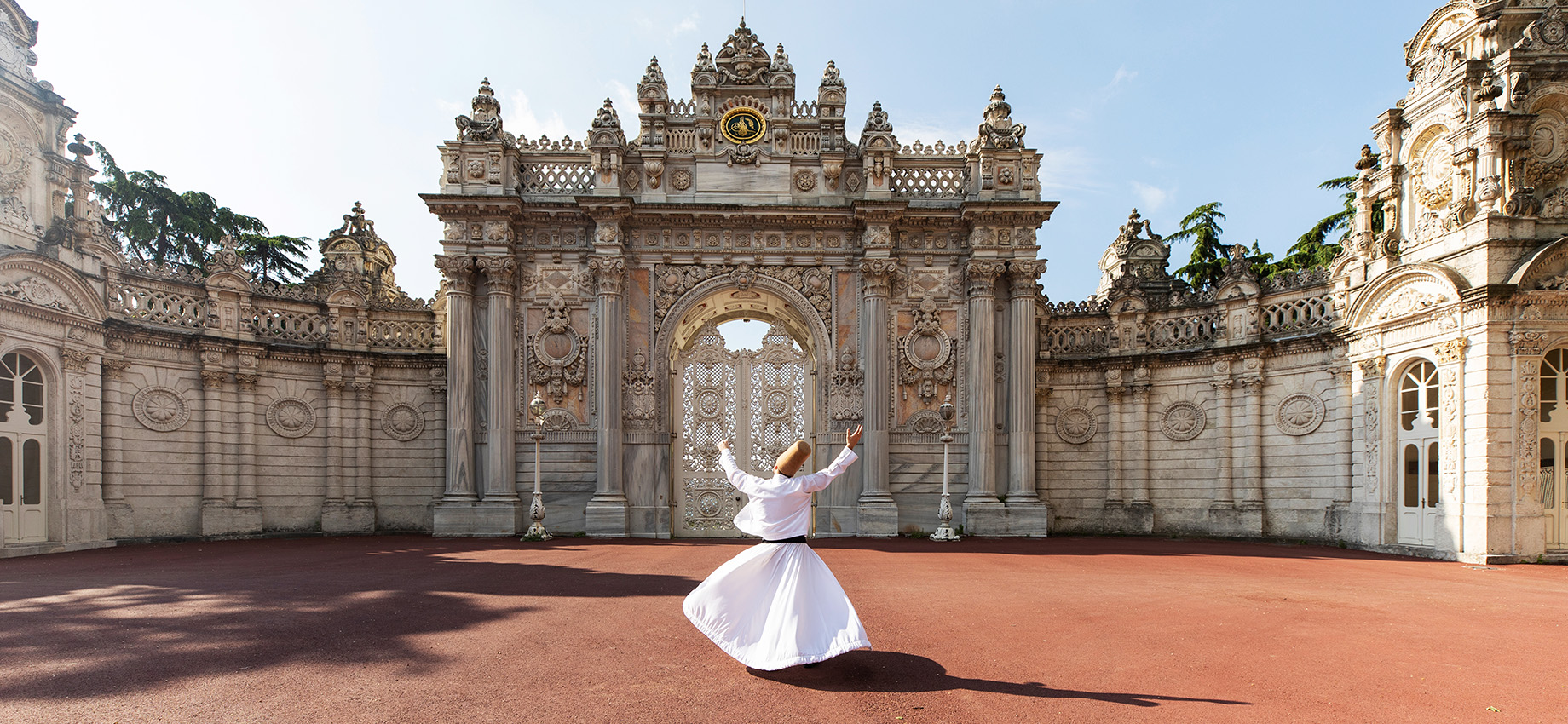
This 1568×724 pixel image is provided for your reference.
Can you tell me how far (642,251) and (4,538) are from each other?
13057 millimetres

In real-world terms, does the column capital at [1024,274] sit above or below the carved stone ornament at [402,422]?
above

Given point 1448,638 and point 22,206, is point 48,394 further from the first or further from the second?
point 1448,638

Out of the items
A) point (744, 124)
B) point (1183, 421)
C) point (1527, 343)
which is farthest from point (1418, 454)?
point (744, 124)

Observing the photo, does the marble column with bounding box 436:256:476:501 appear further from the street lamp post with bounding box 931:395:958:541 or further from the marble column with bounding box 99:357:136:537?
the street lamp post with bounding box 931:395:958:541

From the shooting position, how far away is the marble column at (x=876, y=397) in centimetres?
1831

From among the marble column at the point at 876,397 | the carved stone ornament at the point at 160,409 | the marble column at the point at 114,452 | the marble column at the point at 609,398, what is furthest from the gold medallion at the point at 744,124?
the marble column at the point at 114,452

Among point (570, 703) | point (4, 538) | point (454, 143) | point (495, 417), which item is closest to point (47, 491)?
point (4, 538)

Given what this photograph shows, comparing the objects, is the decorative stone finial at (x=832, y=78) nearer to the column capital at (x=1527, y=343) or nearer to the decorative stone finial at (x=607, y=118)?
the decorative stone finial at (x=607, y=118)

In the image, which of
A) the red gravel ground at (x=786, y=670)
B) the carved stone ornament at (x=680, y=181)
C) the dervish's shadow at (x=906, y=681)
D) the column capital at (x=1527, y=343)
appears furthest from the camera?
the carved stone ornament at (x=680, y=181)

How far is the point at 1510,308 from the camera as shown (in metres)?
13.8

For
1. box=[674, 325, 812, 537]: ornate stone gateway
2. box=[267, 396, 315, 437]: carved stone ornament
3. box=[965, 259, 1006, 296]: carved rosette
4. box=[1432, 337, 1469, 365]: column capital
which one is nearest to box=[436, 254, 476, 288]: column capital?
box=[267, 396, 315, 437]: carved stone ornament

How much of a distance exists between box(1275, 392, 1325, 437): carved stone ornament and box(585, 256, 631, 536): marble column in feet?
48.8

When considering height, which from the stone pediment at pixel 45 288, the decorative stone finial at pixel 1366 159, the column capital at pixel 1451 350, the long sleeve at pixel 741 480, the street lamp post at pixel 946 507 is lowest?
the street lamp post at pixel 946 507

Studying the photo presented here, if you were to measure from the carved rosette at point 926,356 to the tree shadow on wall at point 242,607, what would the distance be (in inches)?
363
